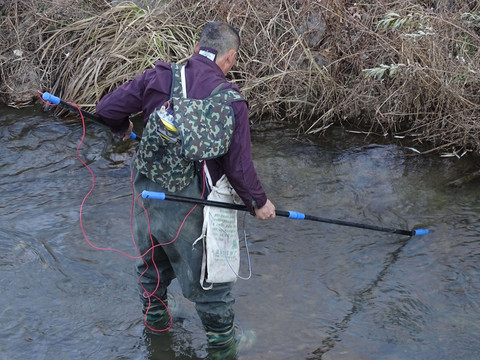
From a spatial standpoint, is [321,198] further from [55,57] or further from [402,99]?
[55,57]

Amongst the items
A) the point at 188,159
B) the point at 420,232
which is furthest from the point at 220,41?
the point at 420,232

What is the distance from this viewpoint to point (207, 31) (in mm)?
2889

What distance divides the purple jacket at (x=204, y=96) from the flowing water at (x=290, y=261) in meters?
1.20

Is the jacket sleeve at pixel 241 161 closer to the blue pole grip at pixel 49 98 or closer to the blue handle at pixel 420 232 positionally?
the blue pole grip at pixel 49 98

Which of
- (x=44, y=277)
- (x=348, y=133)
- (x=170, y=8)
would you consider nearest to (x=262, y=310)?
(x=44, y=277)

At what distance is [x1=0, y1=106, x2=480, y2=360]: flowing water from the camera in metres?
3.57

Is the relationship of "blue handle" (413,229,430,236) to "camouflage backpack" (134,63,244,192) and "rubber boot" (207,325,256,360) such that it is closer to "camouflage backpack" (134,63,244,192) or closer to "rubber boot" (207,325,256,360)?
"rubber boot" (207,325,256,360)

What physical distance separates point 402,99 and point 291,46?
1.35m

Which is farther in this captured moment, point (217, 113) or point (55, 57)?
point (55, 57)

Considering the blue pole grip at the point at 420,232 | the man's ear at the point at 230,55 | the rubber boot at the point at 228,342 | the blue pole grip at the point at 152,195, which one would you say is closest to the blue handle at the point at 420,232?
the blue pole grip at the point at 420,232

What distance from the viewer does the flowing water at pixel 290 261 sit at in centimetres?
357

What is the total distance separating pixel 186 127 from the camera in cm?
265

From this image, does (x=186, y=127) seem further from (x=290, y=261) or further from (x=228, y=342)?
(x=290, y=261)

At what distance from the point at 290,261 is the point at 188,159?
6.09 feet
